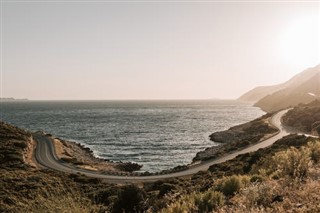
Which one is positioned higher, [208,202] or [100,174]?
[208,202]

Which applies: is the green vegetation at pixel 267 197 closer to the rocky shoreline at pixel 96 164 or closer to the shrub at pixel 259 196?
the shrub at pixel 259 196

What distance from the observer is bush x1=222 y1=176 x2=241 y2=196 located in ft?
45.4

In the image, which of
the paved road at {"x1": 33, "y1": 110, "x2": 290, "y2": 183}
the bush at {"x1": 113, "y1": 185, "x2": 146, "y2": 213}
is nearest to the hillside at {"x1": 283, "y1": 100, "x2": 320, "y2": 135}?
the paved road at {"x1": 33, "y1": 110, "x2": 290, "y2": 183}

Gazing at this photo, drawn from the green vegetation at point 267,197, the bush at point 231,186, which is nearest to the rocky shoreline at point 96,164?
the bush at point 231,186

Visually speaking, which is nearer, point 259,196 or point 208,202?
point 259,196

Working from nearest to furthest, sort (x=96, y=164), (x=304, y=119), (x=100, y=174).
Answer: (x=100, y=174) < (x=96, y=164) < (x=304, y=119)

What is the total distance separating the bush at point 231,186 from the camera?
45.4 feet

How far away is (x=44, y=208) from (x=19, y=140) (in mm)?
69556

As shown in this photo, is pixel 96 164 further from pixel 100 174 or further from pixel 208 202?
pixel 208 202

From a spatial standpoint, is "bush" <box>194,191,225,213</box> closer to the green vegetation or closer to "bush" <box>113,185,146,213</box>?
the green vegetation

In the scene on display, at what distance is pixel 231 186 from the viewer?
551 inches

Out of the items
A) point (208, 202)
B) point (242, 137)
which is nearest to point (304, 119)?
point (242, 137)

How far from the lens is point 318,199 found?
934 cm

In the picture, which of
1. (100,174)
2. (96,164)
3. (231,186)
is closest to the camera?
(231,186)
